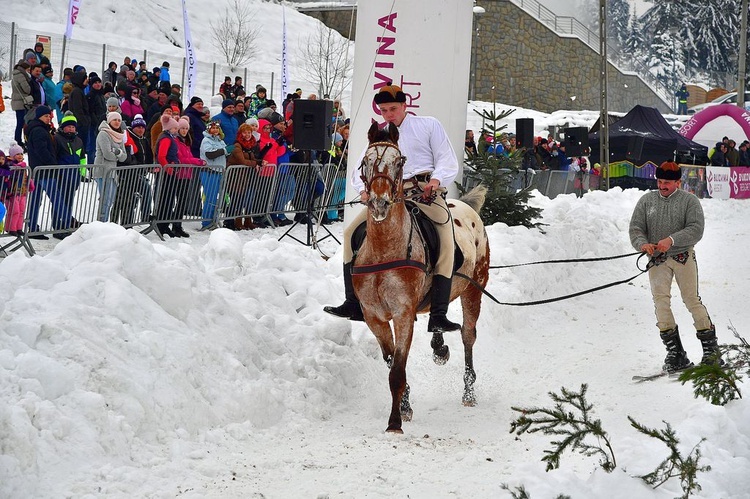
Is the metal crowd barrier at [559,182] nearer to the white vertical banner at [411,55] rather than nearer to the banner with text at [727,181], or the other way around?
the banner with text at [727,181]

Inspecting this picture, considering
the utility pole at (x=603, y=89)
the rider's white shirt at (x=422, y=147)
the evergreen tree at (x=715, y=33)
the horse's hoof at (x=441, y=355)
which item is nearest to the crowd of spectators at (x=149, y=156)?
the rider's white shirt at (x=422, y=147)

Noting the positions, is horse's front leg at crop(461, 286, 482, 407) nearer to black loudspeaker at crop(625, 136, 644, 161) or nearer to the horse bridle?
the horse bridle

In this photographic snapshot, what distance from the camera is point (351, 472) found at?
20.9ft

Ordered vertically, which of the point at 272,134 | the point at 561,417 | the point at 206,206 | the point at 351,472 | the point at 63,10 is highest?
the point at 63,10

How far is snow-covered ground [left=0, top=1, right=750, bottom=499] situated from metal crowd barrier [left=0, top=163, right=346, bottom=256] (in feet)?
8.79

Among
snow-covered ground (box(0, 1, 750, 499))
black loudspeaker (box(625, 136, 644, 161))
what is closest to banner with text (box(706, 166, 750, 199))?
black loudspeaker (box(625, 136, 644, 161))

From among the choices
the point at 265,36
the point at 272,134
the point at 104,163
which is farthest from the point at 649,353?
the point at 265,36

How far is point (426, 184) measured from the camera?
8.26 meters

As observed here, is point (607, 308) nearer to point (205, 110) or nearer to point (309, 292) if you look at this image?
point (309, 292)

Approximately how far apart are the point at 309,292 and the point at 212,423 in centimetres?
311

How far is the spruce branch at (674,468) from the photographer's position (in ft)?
14.9

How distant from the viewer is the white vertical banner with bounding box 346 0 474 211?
14.1 m

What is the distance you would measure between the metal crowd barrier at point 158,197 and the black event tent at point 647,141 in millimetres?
16583

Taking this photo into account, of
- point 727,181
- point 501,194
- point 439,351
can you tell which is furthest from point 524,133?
point 439,351
